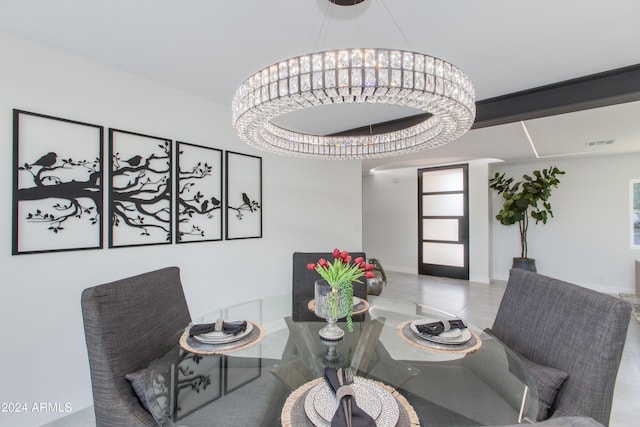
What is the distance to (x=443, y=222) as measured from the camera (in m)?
6.27

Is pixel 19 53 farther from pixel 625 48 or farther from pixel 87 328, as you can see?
pixel 625 48

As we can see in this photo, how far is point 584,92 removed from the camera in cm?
223

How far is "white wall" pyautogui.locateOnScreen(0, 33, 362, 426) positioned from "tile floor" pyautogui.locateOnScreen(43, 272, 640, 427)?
0.39 meters

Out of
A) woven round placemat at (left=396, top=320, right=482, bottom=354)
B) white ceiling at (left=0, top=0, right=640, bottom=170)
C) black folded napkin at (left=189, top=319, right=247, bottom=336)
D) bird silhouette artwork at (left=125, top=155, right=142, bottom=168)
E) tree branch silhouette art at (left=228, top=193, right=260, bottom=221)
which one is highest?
white ceiling at (left=0, top=0, right=640, bottom=170)

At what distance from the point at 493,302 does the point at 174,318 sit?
15.0ft

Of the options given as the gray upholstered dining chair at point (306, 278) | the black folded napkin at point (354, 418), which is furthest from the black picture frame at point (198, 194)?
the black folded napkin at point (354, 418)

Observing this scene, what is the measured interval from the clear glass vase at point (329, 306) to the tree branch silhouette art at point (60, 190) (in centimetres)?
171

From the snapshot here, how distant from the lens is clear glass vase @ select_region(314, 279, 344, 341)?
1460 millimetres

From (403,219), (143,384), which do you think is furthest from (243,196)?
(403,219)

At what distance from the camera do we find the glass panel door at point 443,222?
599 cm

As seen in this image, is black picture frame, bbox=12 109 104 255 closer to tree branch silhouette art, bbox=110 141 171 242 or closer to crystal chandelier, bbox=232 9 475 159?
tree branch silhouette art, bbox=110 141 171 242

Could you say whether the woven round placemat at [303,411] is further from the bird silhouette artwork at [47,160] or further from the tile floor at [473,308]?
the bird silhouette artwork at [47,160]

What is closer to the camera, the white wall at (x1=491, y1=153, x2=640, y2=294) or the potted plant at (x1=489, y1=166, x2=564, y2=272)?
the white wall at (x1=491, y1=153, x2=640, y2=294)

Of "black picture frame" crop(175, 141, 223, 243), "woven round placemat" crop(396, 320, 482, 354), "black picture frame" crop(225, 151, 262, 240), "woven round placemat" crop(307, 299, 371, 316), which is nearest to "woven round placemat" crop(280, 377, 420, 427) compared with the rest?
"woven round placemat" crop(396, 320, 482, 354)
